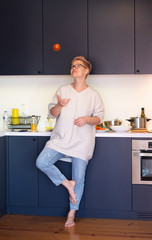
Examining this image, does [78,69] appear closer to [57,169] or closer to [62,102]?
[62,102]

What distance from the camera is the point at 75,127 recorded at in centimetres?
339

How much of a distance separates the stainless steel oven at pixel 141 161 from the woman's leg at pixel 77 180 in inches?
20.4

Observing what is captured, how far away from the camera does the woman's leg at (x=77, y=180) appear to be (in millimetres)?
3381

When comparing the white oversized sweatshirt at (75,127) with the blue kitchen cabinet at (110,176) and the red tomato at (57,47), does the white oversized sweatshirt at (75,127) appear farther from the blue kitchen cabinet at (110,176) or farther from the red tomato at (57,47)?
the red tomato at (57,47)

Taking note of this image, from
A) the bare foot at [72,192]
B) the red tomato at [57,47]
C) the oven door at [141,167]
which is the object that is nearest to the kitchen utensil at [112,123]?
the oven door at [141,167]

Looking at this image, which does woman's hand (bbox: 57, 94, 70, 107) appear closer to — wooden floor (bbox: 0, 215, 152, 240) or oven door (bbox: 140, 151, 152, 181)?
oven door (bbox: 140, 151, 152, 181)

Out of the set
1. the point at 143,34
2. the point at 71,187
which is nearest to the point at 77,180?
the point at 71,187

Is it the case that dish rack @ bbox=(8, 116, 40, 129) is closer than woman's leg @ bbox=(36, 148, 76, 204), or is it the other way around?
woman's leg @ bbox=(36, 148, 76, 204)

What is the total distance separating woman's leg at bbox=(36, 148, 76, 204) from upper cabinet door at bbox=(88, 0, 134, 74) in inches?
41.8

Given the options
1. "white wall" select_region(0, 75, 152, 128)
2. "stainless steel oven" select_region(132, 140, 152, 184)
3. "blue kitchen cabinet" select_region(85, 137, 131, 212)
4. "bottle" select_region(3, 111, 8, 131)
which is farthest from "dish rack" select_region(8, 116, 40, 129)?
"stainless steel oven" select_region(132, 140, 152, 184)

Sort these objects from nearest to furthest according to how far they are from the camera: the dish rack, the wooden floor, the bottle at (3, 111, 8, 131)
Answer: the wooden floor < the dish rack < the bottle at (3, 111, 8, 131)

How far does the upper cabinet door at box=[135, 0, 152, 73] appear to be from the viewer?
3740mm

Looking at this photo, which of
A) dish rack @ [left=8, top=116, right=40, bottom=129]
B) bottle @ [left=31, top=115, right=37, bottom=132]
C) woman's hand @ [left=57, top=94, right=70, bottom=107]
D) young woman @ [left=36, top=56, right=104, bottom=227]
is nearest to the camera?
woman's hand @ [left=57, top=94, right=70, bottom=107]

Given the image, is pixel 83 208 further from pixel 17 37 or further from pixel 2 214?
pixel 17 37
